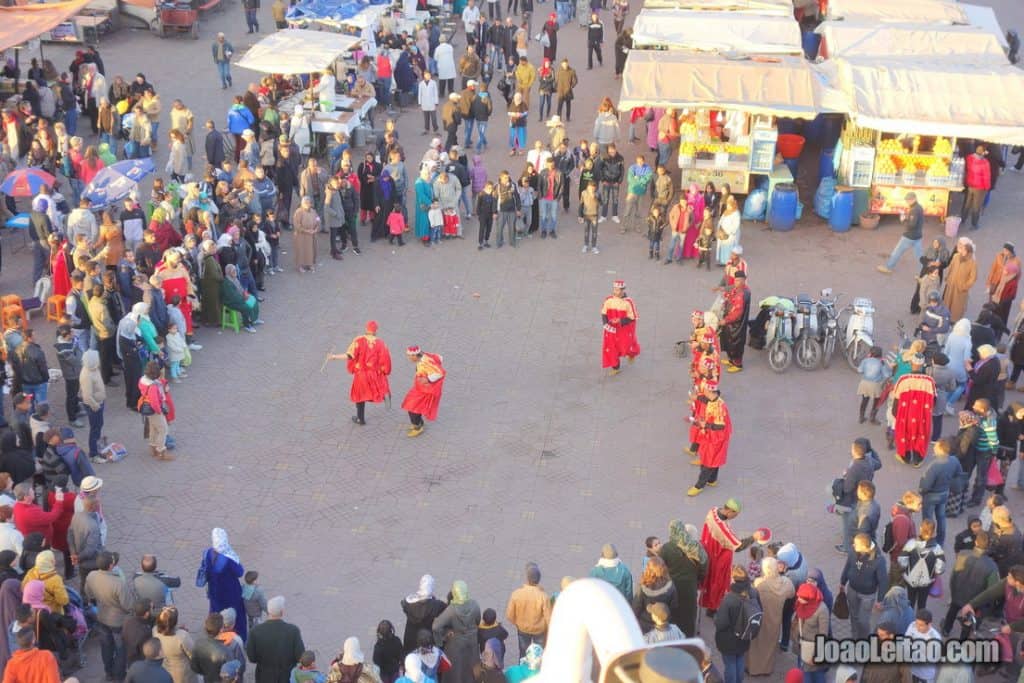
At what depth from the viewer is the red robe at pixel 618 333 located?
54.3 feet

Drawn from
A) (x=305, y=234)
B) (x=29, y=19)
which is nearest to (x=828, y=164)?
(x=305, y=234)

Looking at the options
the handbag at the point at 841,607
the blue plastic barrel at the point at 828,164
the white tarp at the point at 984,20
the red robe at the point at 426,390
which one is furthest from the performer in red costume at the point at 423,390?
the white tarp at the point at 984,20

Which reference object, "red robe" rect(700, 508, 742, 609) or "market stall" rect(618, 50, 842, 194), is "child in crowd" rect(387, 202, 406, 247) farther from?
"red robe" rect(700, 508, 742, 609)

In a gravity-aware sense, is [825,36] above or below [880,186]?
above

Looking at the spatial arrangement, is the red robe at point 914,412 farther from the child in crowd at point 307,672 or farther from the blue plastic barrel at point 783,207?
the child in crowd at point 307,672

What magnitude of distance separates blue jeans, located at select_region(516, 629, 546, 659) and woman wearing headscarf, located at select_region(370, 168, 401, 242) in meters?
10.8

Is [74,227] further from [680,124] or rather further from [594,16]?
[594,16]

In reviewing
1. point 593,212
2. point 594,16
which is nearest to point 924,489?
point 593,212

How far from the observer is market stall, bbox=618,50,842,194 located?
2191 centimetres

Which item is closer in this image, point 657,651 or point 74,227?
point 657,651

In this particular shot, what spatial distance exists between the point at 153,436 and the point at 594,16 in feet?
61.1

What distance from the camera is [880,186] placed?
72.0ft

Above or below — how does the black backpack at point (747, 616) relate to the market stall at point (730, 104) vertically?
below

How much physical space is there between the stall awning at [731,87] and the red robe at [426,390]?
28.2 feet
